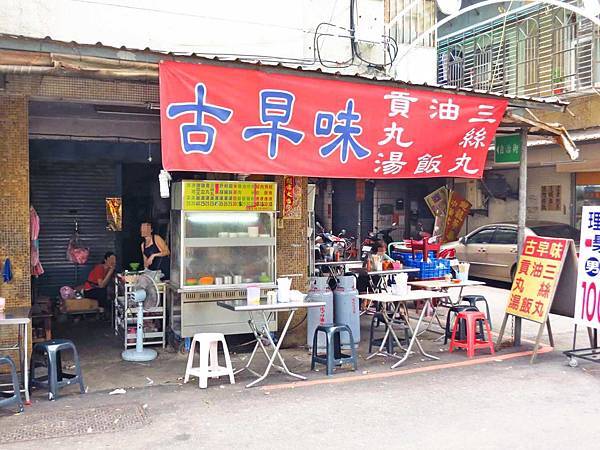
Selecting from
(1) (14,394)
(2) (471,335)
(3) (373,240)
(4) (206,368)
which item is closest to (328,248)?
(3) (373,240)

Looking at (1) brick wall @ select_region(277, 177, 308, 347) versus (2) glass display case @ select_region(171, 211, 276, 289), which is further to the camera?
(1) brick wall @ select_region(277, 177, 308, 347)

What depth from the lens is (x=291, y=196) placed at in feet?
27.2

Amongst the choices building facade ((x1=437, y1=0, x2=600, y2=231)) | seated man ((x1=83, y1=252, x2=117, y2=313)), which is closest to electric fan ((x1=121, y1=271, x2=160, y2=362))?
seated man ((x1=83, y1=252, x2=117, y2=313))

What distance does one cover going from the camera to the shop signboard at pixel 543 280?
294 inches

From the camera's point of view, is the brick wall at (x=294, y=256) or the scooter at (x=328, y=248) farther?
the scooter at (x=328, y=248)

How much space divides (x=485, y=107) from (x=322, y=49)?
259 cm

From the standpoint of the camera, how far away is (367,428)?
5199mm

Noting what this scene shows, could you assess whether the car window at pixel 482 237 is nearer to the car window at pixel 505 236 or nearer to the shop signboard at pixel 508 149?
the car window at pixel 505 236

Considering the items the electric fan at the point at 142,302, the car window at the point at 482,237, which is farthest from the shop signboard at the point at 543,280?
the car window at the point at 482,237

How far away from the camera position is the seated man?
1041 centimetres

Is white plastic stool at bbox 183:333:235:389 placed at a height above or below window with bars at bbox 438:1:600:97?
below

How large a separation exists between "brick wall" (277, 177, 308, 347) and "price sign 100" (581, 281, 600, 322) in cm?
354

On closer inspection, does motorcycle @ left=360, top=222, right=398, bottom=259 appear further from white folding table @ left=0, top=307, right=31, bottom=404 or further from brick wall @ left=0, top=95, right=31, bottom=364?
white folding table @ left=0, top=307, right=31, bottom=404

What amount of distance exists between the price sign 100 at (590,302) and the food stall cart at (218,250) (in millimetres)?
3847
